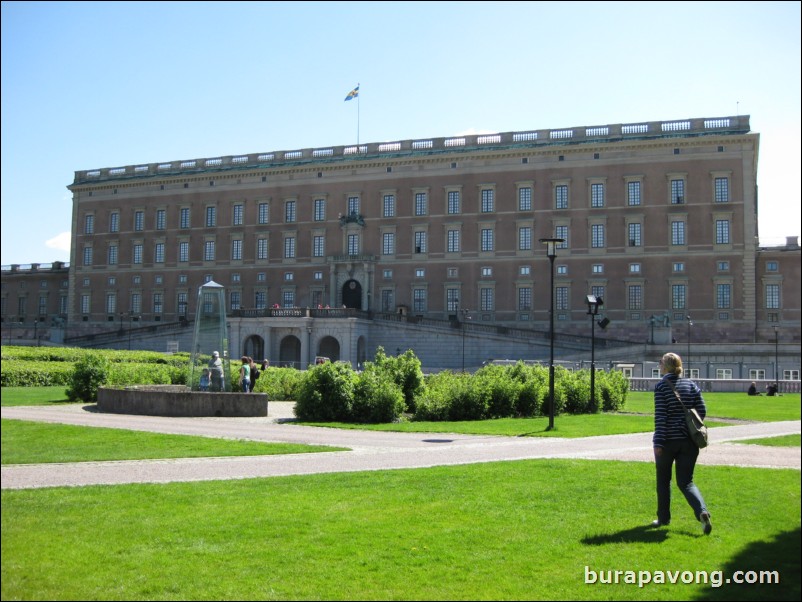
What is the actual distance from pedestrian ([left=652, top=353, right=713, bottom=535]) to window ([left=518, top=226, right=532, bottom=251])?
54.2 m

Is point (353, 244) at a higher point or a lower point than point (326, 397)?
higher

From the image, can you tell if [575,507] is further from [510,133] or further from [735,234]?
[510,133]

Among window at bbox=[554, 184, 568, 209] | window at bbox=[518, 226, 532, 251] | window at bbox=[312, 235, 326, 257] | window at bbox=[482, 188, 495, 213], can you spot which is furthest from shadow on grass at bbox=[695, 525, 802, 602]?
window at bbox=[312, 235, 326, 257]

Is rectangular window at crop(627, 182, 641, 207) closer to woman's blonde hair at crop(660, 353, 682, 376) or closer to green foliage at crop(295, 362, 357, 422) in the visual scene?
green foliage at crop(295, 362, 357, 422)

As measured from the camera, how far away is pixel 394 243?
219 ft

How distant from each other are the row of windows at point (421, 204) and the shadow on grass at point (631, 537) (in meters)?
54.5

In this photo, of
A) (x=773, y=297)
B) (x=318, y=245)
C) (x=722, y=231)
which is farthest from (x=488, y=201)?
(x=773, y=297)

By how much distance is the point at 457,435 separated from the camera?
61.6ft

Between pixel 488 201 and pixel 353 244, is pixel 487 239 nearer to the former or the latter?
pixel 488 201

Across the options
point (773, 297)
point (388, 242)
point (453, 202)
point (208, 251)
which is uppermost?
point (453, 202)

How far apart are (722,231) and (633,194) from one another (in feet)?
Result: 23.5

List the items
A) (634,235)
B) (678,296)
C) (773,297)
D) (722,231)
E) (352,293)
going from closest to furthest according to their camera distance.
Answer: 1. (773,297)
2. (722,231)
3. (678,296)
4. (634,235)
5. (352,293)

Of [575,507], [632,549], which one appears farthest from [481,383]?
[632,549]

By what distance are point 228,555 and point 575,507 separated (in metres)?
4.42
